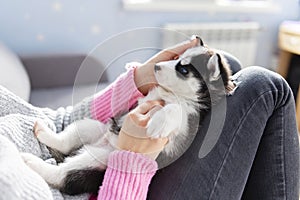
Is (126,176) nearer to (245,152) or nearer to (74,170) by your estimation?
(74,170)

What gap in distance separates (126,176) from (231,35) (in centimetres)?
176

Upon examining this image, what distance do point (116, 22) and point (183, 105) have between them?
→ 4.53 feet

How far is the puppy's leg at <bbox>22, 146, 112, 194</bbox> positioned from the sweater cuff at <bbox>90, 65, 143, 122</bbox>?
0.13m

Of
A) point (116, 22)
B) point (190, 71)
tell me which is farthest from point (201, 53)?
point (116, 22)

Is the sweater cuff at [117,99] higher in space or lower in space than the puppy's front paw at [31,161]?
higher

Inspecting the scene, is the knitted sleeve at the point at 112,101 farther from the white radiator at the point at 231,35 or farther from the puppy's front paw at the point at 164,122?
the white radiator at the point at 231,35

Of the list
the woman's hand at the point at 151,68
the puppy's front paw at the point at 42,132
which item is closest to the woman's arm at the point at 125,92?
the woman's hand at the point at 151,68

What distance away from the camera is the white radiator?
2131 mm

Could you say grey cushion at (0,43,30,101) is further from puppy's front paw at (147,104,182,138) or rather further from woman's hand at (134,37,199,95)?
puppy's front paw at (147,104,182,138)

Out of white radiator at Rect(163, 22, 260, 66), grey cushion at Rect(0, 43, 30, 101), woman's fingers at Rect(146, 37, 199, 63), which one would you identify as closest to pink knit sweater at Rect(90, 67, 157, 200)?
woman's fingers at Rect(146, 37, 199, 63)

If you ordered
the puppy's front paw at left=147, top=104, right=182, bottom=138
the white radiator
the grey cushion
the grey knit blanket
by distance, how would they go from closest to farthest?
the grey knit blanket, the puppy's front paw at left=147, top=104, right=182, bottom=138, the grey cushion, the white radiator

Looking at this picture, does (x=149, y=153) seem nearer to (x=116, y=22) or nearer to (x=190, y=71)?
(x=190, y=71)

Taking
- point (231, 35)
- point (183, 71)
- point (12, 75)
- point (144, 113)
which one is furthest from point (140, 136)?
point (231, 35)

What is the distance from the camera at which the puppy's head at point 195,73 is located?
0.70 meters
